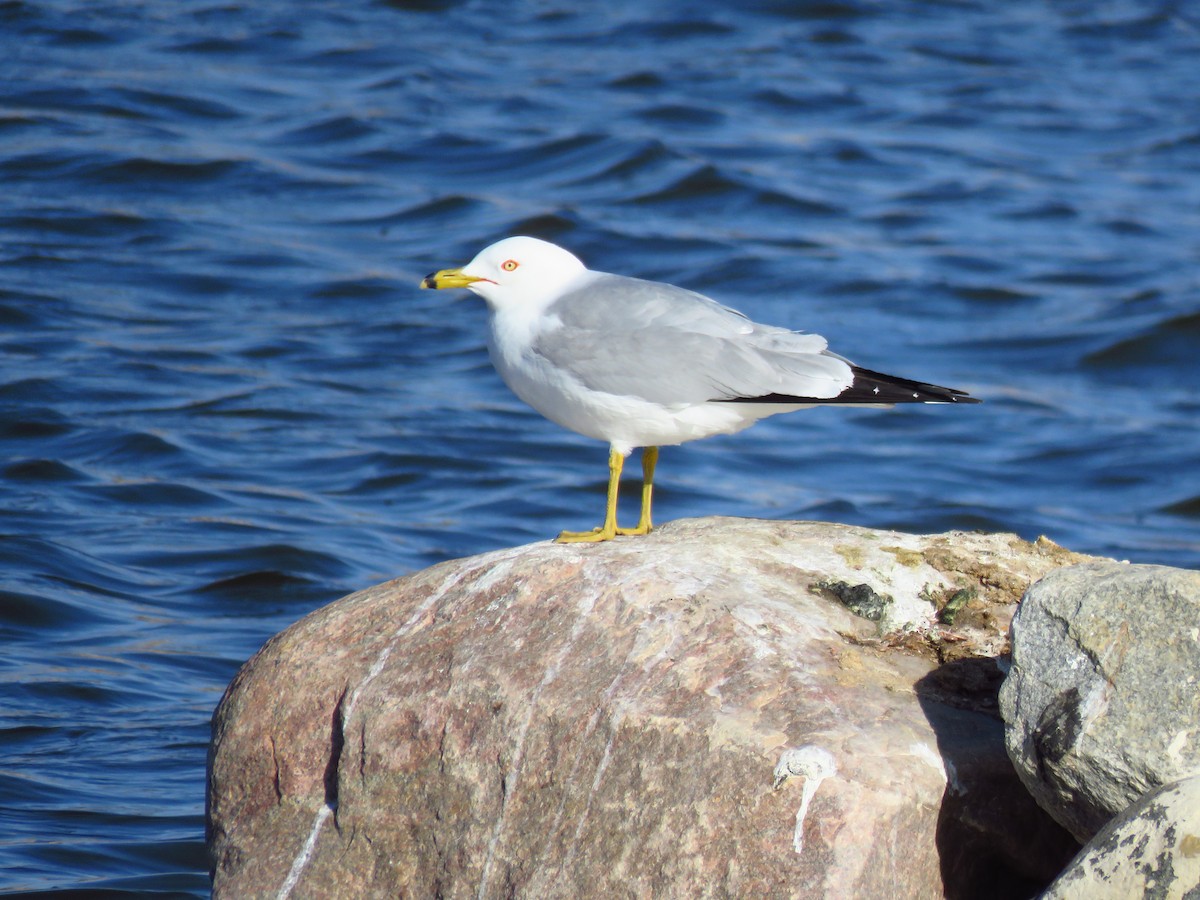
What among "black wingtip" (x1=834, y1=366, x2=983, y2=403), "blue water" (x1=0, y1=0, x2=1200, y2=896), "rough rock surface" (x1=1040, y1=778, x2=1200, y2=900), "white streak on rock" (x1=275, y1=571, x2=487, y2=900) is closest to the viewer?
"rough rock surface" (x1=1040, y1=778, x2=1200, y2=900)

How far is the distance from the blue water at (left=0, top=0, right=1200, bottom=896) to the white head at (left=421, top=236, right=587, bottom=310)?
7.86 ft

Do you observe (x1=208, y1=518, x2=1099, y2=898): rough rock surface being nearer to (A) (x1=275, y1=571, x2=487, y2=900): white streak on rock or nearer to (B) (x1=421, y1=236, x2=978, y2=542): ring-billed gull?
(A) (x1=275, y1=571, x2=487, y2=900): white streak on rock

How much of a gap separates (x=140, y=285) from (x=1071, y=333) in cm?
692

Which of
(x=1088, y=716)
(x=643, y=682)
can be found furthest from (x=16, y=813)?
(x=1088, y=716)

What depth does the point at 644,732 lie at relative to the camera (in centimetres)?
401

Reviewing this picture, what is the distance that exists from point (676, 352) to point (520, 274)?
0.58 m

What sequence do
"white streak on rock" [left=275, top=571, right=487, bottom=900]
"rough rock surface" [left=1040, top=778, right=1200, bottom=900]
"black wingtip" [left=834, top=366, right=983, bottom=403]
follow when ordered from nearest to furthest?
"rough rock surface" [left=1040, top=778, right=1200, bottom=900], "white streak on rock" [left=275, top=571, right=487, bottom=900], "black wingtip" [left=834, top=366, right=983, bottom=403]

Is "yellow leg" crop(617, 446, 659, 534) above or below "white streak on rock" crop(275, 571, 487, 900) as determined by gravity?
above

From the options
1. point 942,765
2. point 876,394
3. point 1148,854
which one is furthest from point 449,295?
point 1148,854

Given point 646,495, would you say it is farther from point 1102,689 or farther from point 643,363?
point 1102,689

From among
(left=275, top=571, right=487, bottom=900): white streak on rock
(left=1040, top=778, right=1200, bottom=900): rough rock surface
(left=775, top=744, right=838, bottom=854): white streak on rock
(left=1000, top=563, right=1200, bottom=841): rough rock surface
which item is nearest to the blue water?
(left=275, top=571, right=487, bottom=900): white streak on rock

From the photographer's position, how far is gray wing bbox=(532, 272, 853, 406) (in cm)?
488

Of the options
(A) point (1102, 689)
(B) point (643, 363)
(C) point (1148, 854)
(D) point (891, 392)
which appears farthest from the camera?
(B) point (643, 363)

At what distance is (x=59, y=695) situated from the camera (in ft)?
23.9
